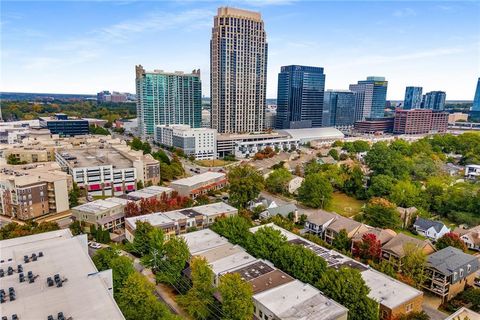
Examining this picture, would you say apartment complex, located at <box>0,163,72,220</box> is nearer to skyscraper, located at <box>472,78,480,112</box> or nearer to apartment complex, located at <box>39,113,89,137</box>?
apartment complex, located at <box>39,113,89,137</box>

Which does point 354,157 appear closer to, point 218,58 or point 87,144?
point 218,58

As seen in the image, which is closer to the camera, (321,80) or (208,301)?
(208,301)

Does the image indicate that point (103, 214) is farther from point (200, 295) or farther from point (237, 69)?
point (237, 69)

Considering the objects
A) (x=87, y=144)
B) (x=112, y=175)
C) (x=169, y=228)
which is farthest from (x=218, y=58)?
(x=169, y=228)

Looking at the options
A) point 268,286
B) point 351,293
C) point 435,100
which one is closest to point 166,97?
point 268,286

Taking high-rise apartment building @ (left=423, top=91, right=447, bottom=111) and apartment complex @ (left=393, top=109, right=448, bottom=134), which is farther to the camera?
high-rise apartment building @ (left=423, top=91, right=447, bottom=111)

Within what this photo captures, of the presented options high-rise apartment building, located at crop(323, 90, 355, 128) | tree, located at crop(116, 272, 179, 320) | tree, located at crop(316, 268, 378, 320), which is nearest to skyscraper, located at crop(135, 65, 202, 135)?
high-rise apartment building, located at crop(323, 90, 355, 128)
